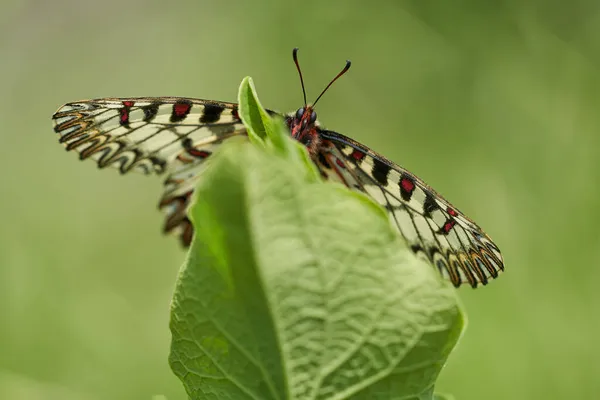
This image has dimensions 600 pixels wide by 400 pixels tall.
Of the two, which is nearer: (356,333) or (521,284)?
(356,333)

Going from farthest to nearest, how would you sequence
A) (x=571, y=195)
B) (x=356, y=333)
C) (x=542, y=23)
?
(x=542, y=23) < (x=571, y=195) < (x=356, y=333)

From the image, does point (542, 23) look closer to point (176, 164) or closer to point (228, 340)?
point (176, 164)

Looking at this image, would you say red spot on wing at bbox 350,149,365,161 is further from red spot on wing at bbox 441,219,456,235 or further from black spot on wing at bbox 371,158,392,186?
red spot on wing at bbox 441,219,456,235

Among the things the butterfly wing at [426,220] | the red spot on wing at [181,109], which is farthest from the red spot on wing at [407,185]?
the red spot on wing at [181,109]

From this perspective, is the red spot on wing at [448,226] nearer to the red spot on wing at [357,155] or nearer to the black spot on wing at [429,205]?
the black spot on wing at [429,205]

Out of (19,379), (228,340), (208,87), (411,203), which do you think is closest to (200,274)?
(228,340)

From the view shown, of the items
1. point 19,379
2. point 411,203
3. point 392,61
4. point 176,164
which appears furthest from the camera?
point 392,61
